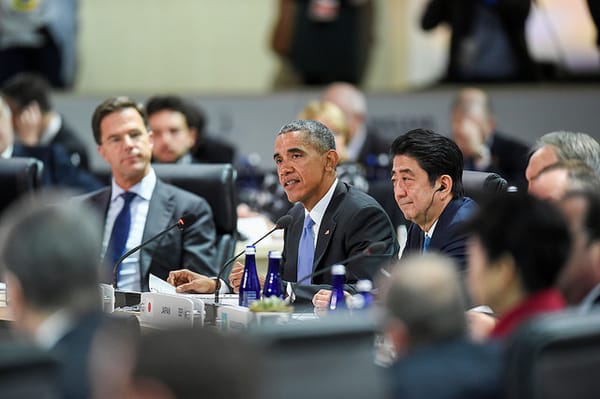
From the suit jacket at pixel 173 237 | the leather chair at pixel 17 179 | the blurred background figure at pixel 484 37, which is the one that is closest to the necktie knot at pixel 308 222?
the suit jacket at pixel 173 237

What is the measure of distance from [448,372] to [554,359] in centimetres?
20

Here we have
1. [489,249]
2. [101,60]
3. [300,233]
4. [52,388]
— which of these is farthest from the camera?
[101,60]

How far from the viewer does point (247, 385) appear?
1.75m

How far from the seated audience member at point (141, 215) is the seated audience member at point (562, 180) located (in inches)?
78.2

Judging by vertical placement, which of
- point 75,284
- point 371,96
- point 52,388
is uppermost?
point 371,96

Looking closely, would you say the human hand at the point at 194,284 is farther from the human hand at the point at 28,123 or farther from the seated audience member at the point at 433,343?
the human hand at the point at 28,123

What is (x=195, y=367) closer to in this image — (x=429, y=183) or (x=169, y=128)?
(x=429, y=183)

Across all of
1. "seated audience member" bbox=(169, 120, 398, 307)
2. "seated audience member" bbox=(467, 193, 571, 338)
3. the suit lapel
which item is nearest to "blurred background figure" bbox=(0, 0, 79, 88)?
the suit lapel

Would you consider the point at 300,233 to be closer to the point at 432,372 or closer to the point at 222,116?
the point at 432,372

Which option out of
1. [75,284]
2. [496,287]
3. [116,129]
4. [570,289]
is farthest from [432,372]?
[116,129]

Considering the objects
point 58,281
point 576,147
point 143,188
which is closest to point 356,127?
point 143,188

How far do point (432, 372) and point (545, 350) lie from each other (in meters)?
0.21

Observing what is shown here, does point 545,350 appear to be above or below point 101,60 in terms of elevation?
below

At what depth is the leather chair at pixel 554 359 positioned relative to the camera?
2154 mm
